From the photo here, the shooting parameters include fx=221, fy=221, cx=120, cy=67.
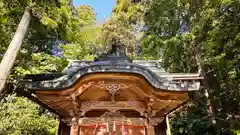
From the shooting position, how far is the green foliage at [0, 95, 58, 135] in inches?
275

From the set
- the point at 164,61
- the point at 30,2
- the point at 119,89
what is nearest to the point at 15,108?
the point at 30,2

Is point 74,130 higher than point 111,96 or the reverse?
the reverse

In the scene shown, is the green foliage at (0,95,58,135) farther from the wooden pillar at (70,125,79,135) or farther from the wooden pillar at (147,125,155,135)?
the wooden pillar at (147,125,155,135)

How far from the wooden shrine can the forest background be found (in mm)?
2739

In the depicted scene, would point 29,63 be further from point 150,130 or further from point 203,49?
point 203,49

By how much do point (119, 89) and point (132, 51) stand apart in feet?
39.6

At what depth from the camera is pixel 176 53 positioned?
9953mm

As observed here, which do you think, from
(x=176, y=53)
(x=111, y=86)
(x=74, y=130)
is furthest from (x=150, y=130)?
(x=176, y=53)

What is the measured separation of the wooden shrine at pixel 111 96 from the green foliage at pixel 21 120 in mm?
3502

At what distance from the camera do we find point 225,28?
7.35 meters

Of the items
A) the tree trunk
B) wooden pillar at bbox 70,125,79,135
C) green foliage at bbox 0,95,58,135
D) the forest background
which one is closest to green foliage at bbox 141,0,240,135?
the forest background

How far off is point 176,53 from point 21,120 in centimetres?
681

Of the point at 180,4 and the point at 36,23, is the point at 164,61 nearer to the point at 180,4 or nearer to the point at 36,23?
the point at 180,4

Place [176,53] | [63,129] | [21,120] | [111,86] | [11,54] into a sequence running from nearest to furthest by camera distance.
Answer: [111,86] < [63,129] < [11,54] < [21,120] < [176,53]
